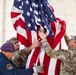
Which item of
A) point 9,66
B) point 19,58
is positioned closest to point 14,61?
point 19,58

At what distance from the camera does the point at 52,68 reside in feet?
11.1

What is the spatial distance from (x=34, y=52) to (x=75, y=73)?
595 mm

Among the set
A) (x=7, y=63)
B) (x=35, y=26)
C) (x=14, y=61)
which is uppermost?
(x=35, y=26)

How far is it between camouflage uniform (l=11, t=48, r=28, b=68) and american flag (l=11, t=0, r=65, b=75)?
71 millimetres

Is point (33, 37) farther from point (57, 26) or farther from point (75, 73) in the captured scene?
point (75, 73)

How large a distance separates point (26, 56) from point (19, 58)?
115 mm

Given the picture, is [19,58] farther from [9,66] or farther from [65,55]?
[65,55]

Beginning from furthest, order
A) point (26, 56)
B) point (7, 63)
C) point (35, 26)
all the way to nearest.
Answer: point (26, 56) < point (35, 26) < point (7, 63)

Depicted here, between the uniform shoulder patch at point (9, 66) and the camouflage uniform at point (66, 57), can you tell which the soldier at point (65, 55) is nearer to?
the camouflage uniform at point (66, 57)

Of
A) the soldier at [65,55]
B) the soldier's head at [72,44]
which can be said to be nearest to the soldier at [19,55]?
the soldier at [65,55]

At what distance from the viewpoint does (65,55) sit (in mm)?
3402

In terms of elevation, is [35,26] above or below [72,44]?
above

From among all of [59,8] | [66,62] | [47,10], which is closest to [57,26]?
[47,10]

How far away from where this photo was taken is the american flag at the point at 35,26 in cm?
329
